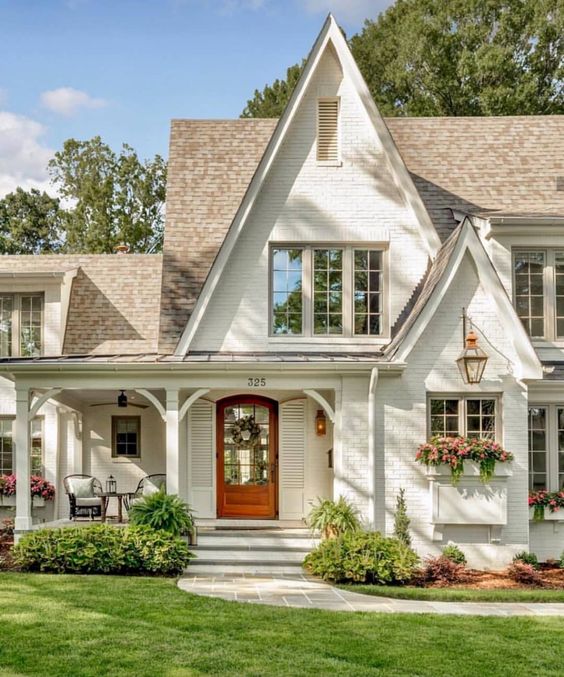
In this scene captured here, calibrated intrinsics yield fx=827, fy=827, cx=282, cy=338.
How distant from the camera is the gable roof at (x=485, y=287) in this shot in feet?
43.0

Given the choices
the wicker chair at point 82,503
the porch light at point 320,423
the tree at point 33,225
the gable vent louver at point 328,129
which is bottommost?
the wicker chair at point 82,503

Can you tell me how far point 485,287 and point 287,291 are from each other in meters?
3.58

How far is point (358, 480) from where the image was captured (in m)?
13.4

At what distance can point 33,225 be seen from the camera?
4075 centimetres

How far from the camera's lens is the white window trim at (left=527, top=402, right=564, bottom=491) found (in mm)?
13891

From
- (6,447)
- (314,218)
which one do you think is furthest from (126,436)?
Answer: (314,218)

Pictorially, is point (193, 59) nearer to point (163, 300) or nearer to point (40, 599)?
point (163, 300)

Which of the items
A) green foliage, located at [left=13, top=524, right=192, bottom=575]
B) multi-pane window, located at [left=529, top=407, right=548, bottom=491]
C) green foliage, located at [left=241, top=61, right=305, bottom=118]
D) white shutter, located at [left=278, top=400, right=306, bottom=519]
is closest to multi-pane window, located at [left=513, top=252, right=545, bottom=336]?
multi-pane window, located at [left=529, top=407, right=548, bottom=491]

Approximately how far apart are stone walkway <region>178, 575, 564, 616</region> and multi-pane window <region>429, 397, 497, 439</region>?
3318 mm

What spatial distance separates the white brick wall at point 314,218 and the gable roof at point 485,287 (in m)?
1.70

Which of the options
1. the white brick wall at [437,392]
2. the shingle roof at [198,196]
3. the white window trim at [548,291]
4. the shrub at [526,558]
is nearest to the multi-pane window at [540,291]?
the white window trim at [548,291]

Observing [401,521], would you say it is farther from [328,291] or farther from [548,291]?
[548,291]

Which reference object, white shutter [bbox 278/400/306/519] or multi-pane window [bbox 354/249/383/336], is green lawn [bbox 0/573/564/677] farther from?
multi-pane window [bbox 354/249/383/336]

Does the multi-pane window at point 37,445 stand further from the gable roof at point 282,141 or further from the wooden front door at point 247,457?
A: the gable roof at point 282,141
